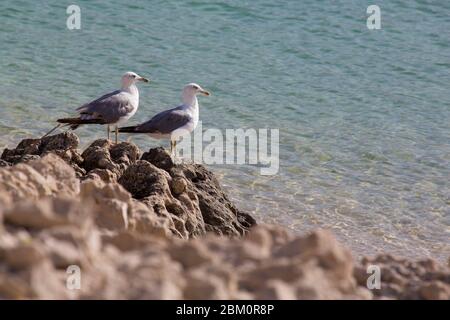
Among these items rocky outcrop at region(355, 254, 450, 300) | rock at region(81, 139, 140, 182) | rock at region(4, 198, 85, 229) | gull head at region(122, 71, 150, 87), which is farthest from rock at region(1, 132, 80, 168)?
rock at region(4, 198, 85, 229)

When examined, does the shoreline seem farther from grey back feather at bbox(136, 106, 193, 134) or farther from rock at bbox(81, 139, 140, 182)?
grey back feather at bbox(136, 106, 193, 134)

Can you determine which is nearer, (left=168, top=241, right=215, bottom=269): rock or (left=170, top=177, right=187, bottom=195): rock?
(left=168, top=241, right=215, bottom=269): rock

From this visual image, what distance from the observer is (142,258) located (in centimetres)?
466

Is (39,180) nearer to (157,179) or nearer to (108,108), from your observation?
(157,179)

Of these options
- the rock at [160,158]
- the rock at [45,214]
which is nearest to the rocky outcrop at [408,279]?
the rock at [45,214]

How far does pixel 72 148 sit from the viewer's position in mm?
8094

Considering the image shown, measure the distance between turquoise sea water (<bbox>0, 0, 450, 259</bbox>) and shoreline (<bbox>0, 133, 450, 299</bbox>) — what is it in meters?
3.91

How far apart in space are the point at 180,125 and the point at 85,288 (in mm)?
5082

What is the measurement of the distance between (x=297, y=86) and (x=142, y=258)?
10.1 metres

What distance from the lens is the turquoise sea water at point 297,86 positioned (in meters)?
10.3

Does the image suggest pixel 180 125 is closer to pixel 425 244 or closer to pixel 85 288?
pixel 425 244

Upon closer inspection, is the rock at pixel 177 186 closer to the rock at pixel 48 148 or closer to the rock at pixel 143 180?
the rock at pixel 143 180

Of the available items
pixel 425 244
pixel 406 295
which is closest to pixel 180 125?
pixel 425 244

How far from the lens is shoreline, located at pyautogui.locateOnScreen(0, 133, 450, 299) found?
4352 mm
